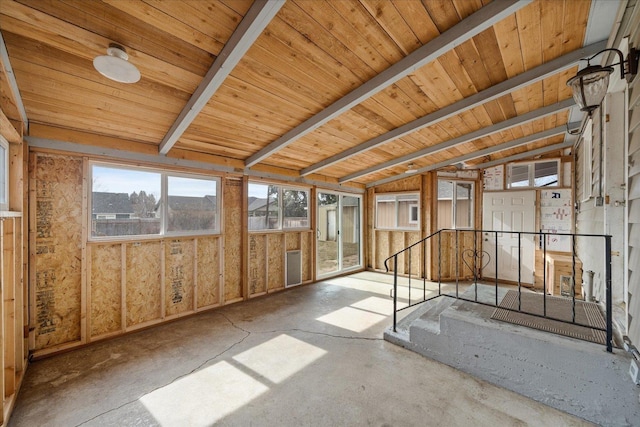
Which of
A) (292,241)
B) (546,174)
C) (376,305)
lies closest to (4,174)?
(292,241)

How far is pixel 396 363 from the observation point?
274 centimetres

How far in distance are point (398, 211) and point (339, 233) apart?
165 cm

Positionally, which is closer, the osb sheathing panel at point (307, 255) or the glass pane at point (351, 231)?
the osb sheathing panel at point (307, 255)

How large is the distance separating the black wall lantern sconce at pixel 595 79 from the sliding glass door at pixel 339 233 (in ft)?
15.9

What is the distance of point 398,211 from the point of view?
22.5 feet

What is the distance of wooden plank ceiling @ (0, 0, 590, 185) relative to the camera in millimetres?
1740

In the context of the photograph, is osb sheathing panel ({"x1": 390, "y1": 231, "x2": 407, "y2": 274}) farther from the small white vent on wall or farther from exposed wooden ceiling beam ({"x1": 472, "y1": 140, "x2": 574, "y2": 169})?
the small white vent on wall

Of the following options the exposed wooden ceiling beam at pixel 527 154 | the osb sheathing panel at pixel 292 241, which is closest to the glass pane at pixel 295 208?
the osb sheathing panel at pixel 292 241

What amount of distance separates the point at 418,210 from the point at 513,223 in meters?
1.98

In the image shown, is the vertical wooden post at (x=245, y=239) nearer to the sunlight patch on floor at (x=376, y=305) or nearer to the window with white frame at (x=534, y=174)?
the sunlight patch on floor at (x=376, y=305)

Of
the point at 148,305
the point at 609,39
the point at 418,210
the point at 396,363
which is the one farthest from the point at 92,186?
the point at 418,210

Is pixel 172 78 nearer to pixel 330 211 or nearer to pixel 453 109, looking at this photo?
pixel 453 109

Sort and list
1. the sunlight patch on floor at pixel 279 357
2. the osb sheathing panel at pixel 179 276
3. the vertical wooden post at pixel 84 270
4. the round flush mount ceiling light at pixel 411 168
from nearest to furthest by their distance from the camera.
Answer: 1. the sunlight patch on floor at pixel 279 357
2. the vertical wooden post at pixel 84 270
3. the osb sheathing panel at pixel 179 276
4. the round flush mount ceiling light at pixel 411 168

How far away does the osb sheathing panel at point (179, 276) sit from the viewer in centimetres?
376
